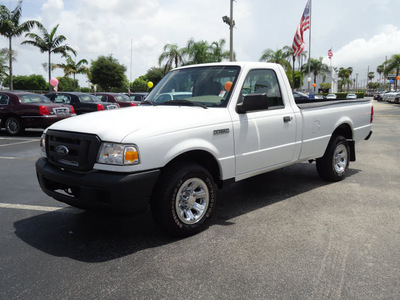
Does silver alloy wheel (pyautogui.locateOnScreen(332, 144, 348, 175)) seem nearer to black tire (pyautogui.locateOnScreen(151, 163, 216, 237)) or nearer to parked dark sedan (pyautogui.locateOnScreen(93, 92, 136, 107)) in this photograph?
black tire (pyautogui.locateOnScreen(151, 163, 216, 237))

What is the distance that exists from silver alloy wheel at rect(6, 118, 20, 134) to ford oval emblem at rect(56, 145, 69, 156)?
35.2 feet

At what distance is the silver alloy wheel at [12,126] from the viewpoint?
43.5ft

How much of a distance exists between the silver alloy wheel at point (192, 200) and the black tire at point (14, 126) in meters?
11.2

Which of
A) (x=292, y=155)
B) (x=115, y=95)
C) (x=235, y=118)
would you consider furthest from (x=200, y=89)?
(x=115, y=95)

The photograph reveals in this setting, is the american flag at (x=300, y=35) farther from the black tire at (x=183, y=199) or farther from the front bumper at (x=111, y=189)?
the front bumper at (x=111, y=189)

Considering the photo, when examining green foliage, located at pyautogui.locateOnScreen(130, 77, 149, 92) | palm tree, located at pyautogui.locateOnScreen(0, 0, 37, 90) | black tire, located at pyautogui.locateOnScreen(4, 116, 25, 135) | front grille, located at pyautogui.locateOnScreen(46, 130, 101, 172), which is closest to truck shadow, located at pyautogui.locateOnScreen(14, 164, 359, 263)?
front grille, located at pyautogui.locateOnScreen(46, 130, 101, 172)

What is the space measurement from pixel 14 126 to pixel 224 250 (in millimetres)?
12025

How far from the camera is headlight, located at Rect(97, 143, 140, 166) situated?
11.0 feet

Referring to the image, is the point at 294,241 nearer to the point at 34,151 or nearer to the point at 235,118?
the point at 235,118

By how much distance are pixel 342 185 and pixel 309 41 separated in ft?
167

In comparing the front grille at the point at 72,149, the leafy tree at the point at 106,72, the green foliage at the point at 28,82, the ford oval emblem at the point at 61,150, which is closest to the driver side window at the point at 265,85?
the front grille at the point at 72,149

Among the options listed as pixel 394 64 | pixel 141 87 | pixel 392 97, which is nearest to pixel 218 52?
pixel 392 97

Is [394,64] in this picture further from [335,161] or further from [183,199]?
[183,199]

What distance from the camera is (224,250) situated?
355 cm
